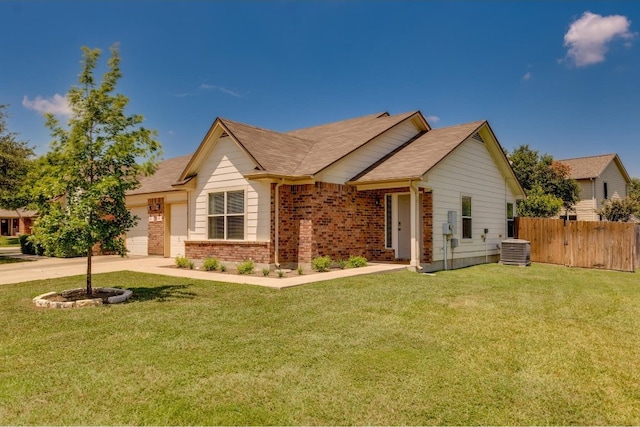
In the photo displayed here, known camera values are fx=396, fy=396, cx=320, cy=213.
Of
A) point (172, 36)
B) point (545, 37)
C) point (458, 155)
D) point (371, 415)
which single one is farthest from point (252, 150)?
A: point (545, 37)

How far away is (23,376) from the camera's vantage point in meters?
4.17

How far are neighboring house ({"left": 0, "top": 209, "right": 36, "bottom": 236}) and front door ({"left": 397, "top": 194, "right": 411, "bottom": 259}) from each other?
5096 cm

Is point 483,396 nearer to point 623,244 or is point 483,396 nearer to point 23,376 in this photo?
point 23,376

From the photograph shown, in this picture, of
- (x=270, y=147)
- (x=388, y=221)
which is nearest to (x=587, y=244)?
(x=388, y=221)

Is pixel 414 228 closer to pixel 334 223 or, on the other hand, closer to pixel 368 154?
pixel 334 223

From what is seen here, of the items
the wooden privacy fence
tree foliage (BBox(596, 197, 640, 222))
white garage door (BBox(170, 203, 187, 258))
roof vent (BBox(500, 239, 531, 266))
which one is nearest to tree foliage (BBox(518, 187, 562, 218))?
tree foliage (BBox(596, 197, 640, 222))

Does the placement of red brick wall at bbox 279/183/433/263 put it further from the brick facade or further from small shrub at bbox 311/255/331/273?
small shrub at bbox 311/255/331/273

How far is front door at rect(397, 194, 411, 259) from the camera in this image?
14.4 m

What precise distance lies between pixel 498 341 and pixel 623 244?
12.2 metres

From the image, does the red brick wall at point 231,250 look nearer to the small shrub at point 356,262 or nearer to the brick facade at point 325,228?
the brick facade at point 325,228

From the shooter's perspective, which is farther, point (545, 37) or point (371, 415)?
point (545, 37)

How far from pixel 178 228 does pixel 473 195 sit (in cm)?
1307

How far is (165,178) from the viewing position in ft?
67.4

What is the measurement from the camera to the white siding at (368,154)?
43.2 feet
